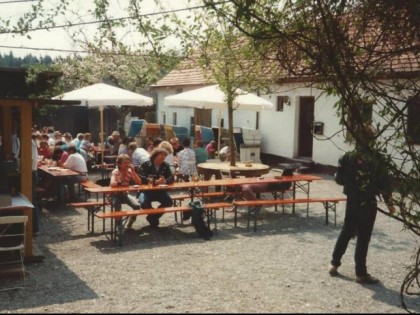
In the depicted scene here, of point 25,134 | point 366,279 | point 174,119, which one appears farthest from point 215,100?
point 174,119

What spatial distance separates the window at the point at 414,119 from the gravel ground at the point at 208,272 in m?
2.14

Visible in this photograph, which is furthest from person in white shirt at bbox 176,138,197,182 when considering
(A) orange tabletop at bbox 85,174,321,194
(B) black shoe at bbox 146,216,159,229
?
(B) black shoe at bbox 146,216,159,229

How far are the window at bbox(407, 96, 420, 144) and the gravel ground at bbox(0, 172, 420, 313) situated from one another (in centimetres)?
214

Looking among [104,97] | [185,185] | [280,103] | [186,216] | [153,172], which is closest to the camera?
[185,185]

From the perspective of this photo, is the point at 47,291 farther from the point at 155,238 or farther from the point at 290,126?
the point at 290,126

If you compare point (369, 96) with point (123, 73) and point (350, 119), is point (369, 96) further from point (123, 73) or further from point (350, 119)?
point (123, 73)

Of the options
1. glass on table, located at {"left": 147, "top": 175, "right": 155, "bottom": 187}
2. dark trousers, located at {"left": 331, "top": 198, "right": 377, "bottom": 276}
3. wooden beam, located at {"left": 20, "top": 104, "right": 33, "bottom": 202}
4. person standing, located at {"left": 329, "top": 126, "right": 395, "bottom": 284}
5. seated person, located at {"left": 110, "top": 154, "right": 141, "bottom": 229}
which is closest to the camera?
person standing, located at {"left": 329, "top": 126, "right": 395, "bottom": 284}

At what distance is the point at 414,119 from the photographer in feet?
12.3

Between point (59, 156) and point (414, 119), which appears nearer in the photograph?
point (414, 119)

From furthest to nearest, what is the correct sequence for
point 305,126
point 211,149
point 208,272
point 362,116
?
point 305,126
point 211,149
point 208,272
point 362,116

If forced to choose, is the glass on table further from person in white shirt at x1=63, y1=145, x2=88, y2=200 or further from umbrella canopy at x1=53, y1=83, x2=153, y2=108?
umbrella canopy at x1=53, y1=83, x2=153, y2=108

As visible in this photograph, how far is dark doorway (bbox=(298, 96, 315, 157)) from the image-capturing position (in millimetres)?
17953

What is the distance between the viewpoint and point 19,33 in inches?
409

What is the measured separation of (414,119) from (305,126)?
14633 mm
